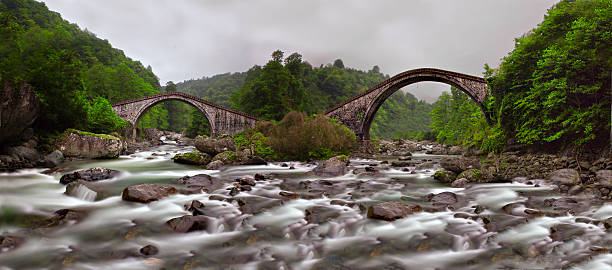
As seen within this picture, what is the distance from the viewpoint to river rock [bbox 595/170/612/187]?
793 centimetres

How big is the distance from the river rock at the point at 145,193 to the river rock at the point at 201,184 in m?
0.91

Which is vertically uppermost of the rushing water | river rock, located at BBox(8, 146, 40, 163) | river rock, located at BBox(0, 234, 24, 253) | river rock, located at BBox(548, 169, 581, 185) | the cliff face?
the cliff face

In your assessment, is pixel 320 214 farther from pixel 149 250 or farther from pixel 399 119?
pixel 399 119

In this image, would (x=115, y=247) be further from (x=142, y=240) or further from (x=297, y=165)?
(x=297, y=165)

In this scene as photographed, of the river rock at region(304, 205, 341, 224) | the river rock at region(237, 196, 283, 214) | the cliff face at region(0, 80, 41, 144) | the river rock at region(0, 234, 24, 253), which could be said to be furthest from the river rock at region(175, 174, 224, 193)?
the cliff face at region(0, 80, 41, 144)

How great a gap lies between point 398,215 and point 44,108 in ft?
56.6

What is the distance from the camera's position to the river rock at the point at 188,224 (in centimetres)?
502

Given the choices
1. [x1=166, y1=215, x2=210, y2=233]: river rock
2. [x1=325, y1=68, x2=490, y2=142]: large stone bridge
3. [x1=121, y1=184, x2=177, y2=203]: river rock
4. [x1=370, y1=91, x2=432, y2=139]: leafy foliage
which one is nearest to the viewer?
[x1=166, y1=215, x2=210, y2=233]: river rock

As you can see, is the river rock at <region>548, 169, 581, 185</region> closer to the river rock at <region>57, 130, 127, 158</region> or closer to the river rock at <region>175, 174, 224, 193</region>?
the river rock at <region>175, 174, 224, 193</region>

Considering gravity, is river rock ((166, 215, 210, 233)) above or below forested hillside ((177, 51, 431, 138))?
below

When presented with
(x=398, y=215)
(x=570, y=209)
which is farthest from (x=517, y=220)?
(x=398, y=215)

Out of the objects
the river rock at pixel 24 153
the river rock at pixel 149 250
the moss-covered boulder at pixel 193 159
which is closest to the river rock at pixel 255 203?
the river rock at pixel 149 250

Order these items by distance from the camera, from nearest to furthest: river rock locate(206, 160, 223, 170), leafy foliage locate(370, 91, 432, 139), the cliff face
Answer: the cliff face, river rock locate(206, 160, 223, 170), leafy foliage locate(370, 91, 432, 139)

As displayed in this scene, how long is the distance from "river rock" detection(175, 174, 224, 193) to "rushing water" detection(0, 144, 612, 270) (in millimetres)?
528
